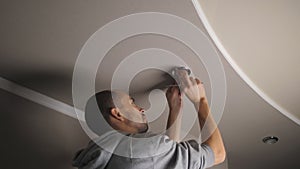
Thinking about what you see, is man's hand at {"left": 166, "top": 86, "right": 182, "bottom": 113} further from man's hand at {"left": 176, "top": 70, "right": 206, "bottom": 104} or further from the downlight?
the downlight

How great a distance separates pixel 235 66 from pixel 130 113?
1.69 feet

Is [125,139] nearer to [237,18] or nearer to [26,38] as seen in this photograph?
[26,38]

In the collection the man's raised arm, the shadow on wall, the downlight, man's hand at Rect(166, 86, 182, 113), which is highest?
the downlight

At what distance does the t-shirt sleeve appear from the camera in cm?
130

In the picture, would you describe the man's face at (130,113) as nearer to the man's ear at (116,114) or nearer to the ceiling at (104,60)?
the man's ear at (116,114)

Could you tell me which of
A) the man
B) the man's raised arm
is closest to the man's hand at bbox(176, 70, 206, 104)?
the man's raised arm

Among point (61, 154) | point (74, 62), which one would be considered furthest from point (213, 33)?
point (61, 154)

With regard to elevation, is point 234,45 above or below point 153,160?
above

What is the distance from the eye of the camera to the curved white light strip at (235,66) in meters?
1.43

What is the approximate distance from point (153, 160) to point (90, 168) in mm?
207

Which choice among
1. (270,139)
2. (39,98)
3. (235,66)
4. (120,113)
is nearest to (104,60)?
(120,113)

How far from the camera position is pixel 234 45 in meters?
1.69

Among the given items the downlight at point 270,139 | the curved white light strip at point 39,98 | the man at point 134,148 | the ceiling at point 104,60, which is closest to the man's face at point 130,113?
the man at point 134,148

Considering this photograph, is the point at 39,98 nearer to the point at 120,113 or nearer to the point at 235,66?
the point at 120,113
